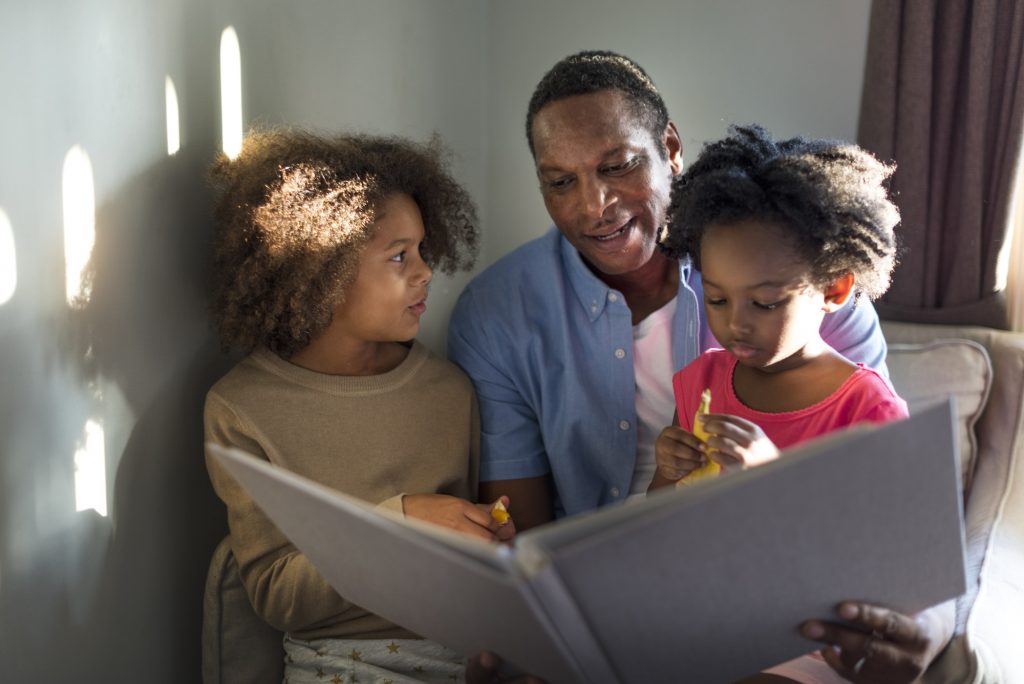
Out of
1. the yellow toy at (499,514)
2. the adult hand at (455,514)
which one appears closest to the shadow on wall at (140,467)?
the adult hand at (455,514)

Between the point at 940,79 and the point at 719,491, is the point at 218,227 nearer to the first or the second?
the point at 719,491

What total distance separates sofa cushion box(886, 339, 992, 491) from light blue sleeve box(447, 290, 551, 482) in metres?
0.82

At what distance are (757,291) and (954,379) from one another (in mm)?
937

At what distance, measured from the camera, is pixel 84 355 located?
1437 mm

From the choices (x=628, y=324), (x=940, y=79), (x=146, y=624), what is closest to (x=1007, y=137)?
(x=940, y=79)

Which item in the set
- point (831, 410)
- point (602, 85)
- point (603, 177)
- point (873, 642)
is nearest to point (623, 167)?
point (603, 177)

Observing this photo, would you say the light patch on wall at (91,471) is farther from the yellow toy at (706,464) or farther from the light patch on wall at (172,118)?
the yellow toy at (706,464)

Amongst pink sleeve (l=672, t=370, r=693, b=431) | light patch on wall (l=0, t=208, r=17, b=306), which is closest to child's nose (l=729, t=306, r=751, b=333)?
pink sleeve (l=672, t=370, r=693, b=431)

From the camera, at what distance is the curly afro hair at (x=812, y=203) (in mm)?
1477

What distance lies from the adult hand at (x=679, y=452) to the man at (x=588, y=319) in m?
0.43

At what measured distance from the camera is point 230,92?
1719 mm

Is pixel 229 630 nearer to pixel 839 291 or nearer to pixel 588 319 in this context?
pixel 588 319

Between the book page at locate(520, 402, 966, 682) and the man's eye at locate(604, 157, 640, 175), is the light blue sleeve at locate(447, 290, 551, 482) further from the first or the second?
the book page at locate(520, 402, 966, 682)

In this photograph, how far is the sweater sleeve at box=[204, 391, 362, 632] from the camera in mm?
1535
